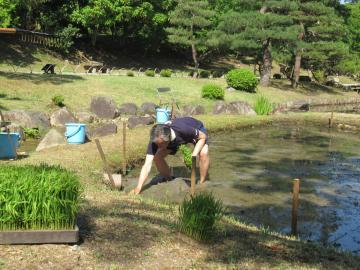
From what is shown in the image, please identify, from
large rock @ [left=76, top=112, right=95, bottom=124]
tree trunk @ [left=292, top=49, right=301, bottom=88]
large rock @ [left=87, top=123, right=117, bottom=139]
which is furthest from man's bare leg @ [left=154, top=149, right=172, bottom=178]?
tree trunk @ [left=292, top=49, right=301, bottom=88]

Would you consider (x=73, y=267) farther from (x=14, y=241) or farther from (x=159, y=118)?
(x=159, y=118)

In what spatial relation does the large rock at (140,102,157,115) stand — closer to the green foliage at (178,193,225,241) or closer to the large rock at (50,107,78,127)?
the large rock at (50,107,78,127)

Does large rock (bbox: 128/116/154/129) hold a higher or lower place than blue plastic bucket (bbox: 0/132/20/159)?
lower

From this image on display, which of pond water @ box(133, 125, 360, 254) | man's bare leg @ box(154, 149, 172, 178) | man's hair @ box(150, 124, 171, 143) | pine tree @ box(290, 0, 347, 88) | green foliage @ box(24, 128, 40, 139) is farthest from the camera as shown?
pine tree @ box(290, 0, 347, 88)

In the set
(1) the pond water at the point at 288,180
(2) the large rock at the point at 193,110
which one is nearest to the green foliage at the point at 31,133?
(1) the pond water at the point at 288,180

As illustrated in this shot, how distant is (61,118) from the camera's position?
68.5 feet

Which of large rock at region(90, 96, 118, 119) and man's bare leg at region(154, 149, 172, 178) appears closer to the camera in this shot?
man's bare leg at region(154, 149, 172, 178)

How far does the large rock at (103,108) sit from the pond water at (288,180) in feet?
17.8

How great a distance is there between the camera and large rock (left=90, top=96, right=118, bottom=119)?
22.8 metres

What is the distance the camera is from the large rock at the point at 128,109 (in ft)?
79.5

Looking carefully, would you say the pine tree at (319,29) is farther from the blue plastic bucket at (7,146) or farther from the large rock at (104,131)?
the blue plastic bucket at (7,146)

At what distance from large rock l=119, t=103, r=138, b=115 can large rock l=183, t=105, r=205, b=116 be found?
2667 mm

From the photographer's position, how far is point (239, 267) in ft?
19.0

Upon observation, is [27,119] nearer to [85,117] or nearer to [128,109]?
[85,117]
